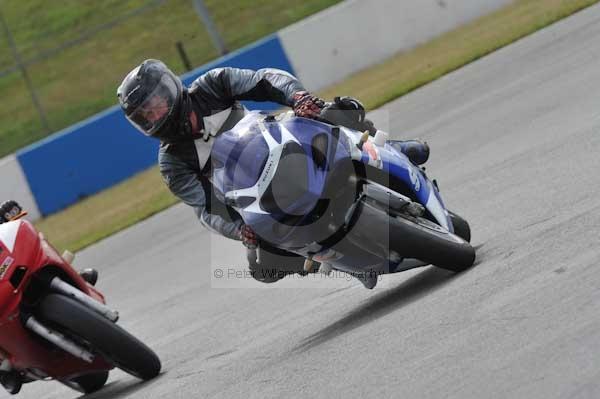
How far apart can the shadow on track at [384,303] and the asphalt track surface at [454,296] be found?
20 mm

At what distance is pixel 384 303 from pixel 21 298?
2162 mm

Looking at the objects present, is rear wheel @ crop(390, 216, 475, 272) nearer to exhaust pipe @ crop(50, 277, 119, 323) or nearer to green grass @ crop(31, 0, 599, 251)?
exhaust pipe @ crop(50, 277, 119, 323)

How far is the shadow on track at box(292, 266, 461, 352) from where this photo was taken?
6.79 meters

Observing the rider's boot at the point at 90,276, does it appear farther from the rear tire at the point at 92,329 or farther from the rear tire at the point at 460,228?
the rear tire at the point at 460,228

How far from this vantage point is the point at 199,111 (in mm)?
7258

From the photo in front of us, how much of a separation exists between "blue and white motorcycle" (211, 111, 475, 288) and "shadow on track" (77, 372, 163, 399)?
1.26 meters

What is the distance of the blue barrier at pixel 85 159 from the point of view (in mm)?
19250

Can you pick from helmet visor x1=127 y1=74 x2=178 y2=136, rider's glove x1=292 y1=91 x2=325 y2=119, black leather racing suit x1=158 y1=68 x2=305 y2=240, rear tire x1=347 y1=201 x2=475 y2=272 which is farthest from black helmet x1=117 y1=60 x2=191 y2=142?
rear tire x1=347 y1=201 x2=475 y2=272

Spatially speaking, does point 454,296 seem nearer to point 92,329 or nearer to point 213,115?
point 213,115

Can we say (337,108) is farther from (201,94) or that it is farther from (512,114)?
(512,114)

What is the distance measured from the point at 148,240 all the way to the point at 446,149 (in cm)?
367

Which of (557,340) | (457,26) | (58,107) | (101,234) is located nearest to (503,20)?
(457,26)

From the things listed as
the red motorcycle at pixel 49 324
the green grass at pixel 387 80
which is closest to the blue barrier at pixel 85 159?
the green grass at pixel 387 80

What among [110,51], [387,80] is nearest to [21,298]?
[387,80]
